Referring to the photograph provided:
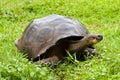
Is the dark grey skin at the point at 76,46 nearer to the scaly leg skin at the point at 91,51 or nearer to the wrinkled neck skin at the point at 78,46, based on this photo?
the wrinkled neck skin at the point at 78,46

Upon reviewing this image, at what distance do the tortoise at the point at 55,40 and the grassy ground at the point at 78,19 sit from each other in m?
0.14

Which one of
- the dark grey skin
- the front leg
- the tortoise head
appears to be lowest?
the front leg

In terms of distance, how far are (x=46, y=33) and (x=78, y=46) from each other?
0.41 metres

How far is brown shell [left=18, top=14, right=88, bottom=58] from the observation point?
4.30m

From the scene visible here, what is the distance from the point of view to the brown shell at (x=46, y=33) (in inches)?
169

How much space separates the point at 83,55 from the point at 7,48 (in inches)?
42.5

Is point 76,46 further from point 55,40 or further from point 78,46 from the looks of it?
point 55,40

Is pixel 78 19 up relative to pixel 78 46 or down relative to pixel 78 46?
down

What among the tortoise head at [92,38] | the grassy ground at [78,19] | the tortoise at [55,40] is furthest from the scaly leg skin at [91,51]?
the tortoise head at [92,38]

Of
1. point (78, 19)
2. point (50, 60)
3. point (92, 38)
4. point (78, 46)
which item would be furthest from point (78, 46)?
point (78, 19)

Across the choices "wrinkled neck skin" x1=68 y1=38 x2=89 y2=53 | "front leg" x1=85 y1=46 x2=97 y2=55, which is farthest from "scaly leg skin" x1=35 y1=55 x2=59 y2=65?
"front leg" x1=85 y1=46 x2=97 y2=55

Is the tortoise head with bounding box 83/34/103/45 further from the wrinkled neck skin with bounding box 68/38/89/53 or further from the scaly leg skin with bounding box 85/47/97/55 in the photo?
the scaly leg skin with bounding box 85/47/97/55

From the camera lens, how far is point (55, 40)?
424cm

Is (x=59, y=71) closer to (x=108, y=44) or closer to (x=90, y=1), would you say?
(x=108, y=44)
